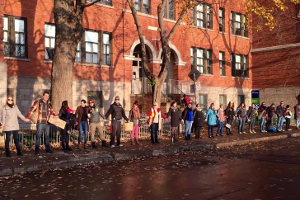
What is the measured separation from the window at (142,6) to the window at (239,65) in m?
10.2

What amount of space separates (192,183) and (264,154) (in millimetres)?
5530

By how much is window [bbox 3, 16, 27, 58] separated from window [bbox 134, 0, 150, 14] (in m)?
8.16

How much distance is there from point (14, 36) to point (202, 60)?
1543 centimetres

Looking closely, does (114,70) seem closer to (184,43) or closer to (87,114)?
(184,43)

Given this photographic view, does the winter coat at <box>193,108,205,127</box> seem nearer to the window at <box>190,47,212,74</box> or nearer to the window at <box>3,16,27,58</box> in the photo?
the window at <box>3,16,27,58</box>

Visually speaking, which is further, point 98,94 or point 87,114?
point 98,94

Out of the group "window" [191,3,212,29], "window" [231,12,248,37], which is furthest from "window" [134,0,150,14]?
"window" [231,12,248,37]

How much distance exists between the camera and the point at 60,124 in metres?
12.5

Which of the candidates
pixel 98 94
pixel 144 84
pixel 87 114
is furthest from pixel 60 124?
pixel 144 84

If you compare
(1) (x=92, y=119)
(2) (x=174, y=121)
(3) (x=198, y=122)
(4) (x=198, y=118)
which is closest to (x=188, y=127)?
(3) (x=198, y=122)

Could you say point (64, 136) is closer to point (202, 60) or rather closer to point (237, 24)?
point (202, 60)

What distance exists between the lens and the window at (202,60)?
29.9m

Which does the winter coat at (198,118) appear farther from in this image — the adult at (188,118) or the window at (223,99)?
the window at (223,99)

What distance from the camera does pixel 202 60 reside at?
1203 inches
